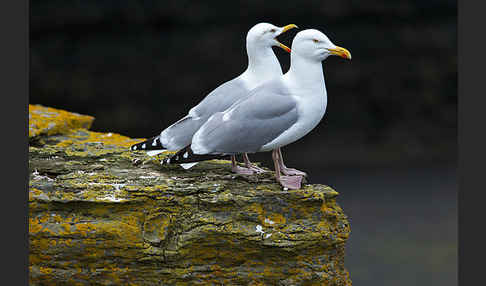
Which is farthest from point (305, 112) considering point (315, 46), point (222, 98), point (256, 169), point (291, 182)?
point (256, 169)

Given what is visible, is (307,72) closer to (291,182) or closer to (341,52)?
(341,52)

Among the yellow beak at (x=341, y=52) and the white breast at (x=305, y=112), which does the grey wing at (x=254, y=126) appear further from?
the yellow beak at (x=341, y=52)

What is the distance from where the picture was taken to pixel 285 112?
3.87 meters

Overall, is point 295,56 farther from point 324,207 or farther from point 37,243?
point 37,243

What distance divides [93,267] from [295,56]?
1.57 meters

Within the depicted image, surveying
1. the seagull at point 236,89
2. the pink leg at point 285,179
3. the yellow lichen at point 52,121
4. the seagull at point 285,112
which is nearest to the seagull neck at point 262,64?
the seagull at point 236,89

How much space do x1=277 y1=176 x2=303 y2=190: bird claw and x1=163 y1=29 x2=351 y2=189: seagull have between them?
0.28 metres

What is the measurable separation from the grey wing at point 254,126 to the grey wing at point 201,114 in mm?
247

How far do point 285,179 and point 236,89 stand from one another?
0.59 m

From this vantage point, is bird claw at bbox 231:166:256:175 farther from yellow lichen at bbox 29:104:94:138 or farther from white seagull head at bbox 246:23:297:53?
yellow lichen at bbox 29:104:94:138

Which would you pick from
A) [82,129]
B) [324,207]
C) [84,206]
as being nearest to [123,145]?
[82,129]

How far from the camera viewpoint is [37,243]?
3.97 metres

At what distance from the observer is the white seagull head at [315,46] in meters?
3.85

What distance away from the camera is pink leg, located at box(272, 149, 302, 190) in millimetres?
4098
